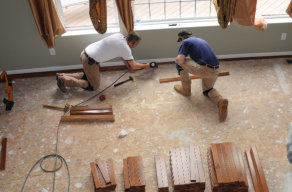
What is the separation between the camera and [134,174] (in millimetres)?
3531

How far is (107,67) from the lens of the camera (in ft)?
17.4

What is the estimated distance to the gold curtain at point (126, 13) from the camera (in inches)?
177

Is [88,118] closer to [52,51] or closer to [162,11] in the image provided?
[52,51]

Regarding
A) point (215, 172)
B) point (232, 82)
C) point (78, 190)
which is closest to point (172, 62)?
point (232, 82)

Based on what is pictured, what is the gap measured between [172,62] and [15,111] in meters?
2.54

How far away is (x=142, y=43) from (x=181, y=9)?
2.63 ft

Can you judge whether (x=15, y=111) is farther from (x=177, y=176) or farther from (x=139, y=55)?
(x=177, y=176)

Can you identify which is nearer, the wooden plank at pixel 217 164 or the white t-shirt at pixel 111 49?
the wooden plank at pixel 217 164

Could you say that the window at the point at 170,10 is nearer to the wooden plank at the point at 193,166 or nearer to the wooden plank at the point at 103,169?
the wooden plank at the point at 193,166

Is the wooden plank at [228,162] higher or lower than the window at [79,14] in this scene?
lower

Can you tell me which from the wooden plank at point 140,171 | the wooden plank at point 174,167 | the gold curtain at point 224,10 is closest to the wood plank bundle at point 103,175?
the wooden plank at point 140,171

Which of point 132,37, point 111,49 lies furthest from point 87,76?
point 132,37

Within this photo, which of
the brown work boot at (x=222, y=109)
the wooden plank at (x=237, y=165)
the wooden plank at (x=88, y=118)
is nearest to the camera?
the wooden plank at (x=237, y=165)

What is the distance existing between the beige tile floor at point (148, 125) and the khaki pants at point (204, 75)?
177mm
